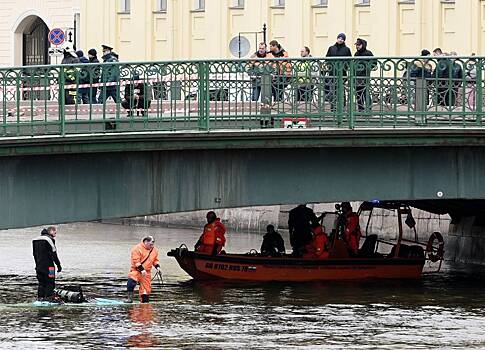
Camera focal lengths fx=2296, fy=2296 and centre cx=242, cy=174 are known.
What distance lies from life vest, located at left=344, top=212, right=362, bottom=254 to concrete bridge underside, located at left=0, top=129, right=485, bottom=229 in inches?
425

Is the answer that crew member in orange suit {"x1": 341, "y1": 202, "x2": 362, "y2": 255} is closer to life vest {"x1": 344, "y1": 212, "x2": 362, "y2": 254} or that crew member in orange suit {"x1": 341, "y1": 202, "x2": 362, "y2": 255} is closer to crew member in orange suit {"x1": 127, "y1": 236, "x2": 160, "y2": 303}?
life vest {"x1": 344, "y1": 212, "x2": 362, "y2": 254}

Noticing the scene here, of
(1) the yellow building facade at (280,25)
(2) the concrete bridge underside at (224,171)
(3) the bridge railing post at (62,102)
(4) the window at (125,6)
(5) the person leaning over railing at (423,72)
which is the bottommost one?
(2) the concrete bridge underside at (224,171)

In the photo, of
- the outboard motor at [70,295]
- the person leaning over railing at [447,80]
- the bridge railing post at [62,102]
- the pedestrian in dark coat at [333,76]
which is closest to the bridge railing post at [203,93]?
the pedestrian in dark coat at [333,76]

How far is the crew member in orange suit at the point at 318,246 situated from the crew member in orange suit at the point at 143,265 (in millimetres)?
7710

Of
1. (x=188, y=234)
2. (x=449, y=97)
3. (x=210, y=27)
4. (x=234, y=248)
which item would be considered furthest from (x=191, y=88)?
(x=210, y=27)

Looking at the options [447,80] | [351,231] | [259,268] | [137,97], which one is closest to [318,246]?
[351,231]

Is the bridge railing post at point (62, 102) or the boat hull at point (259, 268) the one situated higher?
the bridge railing post at point (62, 102)

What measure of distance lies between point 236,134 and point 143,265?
4.06 m

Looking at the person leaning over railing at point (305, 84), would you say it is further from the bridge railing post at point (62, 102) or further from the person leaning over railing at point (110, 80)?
the bridge railing post at point (62, 102)

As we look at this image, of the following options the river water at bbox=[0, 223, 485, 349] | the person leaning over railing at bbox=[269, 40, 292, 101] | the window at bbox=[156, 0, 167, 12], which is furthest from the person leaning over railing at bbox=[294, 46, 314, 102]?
the window at bbox=[156, 0, 167, 12]

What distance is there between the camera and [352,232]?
49281 mm

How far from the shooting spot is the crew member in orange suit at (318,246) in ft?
157

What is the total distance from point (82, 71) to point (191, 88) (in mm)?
1857

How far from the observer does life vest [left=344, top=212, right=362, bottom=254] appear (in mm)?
49100
